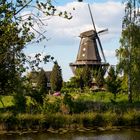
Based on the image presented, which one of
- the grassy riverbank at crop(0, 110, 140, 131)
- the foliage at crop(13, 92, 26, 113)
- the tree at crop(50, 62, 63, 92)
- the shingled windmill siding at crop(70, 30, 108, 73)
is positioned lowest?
the grassy riverbank at crop(0, 110, 140, 131)

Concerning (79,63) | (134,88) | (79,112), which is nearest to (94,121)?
(79,112)

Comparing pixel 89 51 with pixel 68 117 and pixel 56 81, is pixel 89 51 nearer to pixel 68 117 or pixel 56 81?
pixel 56 81

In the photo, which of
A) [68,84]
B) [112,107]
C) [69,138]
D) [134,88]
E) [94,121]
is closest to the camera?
[69,138]

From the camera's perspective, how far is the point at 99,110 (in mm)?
36094

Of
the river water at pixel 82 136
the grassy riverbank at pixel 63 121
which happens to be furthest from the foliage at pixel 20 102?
the river water at pixel 82 136

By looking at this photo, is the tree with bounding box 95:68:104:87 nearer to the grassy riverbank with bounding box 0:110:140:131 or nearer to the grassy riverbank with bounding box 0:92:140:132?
the grassy riverbank with bounding box 0:92:140:132

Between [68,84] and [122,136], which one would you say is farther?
[68,84]

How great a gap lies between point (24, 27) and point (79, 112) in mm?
27866

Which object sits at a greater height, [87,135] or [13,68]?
[13,68]

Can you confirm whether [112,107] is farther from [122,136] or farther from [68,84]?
[68,84]

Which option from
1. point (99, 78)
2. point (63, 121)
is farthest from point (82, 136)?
point (99, 78)

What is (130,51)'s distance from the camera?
152 feet

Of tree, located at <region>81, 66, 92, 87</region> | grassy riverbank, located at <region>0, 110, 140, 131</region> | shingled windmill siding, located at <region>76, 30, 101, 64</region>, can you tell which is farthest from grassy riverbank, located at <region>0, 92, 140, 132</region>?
shingled windmill siding, located at <region>76, 30, 101, 64</region>

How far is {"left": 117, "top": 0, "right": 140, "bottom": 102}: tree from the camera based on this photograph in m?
45.0
